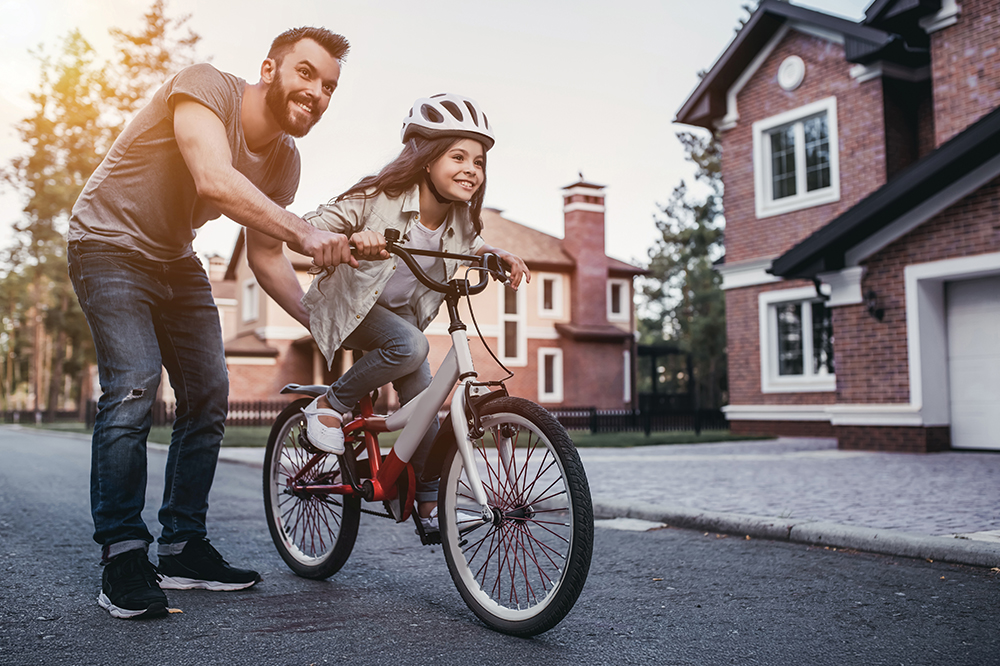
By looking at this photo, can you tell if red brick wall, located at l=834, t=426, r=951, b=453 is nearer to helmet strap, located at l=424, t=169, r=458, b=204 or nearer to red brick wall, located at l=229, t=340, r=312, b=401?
helmet strap, located at l=424, t=169, r=458, b=204

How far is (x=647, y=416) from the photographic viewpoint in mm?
18875

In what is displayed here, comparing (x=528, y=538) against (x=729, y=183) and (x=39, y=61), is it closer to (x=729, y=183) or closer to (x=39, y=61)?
(x=729, y=183)

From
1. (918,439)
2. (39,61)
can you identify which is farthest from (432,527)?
(39,61)

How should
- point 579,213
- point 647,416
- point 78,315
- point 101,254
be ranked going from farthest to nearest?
1. point 78,315
2. point 579,213
3. point 647,416
4. point 101,254

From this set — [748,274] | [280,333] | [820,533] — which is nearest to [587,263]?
[280,333]

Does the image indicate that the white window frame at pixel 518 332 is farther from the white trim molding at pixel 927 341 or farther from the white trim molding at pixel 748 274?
the white trim molding at pixel 927 341

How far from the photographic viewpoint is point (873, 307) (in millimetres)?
11930

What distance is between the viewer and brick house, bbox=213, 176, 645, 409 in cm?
3322

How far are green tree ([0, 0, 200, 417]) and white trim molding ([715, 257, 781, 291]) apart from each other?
69.4 ft

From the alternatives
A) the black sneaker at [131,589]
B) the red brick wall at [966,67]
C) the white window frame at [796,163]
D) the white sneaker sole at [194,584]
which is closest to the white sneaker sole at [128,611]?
the black sneaker at [131,589]

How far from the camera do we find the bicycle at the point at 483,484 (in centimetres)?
287

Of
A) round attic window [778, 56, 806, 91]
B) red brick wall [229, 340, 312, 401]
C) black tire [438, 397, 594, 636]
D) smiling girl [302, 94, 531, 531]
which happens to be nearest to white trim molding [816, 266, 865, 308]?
round attic window [778, 56, 806, 91]

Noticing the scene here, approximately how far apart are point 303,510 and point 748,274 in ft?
47.8

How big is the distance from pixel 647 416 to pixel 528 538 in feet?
52.8
